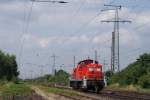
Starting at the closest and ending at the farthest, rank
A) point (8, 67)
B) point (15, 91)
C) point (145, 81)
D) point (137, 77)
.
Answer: point (15, 91)
point (145, 81)
point (137, 77)
point (8, 67)

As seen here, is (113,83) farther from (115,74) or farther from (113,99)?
(113,99)

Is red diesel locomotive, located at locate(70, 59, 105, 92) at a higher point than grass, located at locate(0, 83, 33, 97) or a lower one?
higher

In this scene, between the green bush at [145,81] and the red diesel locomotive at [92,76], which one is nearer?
the red diesel locomotive at [92,76]

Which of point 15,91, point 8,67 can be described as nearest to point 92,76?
point 15,91

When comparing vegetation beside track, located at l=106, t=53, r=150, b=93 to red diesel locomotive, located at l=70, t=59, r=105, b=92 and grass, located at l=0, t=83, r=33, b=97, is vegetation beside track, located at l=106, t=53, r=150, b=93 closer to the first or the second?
red diesel locomotive, located at l=70, t=59, r=105, b=92

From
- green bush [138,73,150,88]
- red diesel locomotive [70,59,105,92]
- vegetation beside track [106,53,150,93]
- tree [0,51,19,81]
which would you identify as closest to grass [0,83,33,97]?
red diesel locomotive [70,59,105,92]

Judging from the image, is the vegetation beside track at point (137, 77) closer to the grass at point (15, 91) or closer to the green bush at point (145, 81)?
the green bush at point (145, 81)

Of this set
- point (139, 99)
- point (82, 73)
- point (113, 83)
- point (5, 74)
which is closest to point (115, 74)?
point (113, 83)

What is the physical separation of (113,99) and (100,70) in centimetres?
1837

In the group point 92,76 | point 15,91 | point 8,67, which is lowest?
point 15,91

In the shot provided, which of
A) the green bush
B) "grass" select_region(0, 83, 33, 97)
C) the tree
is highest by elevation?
the tree

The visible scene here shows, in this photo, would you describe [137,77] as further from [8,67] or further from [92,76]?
[8,67]

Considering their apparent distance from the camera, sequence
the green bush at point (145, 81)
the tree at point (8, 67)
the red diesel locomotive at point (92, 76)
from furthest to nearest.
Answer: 1. the tree at point (8, 67)
2. the green bush at point (145, 81)
3. the red diesel locomotive at point (92, 76)

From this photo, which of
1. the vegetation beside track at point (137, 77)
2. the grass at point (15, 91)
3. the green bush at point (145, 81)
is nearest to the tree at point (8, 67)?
the vegetation beside track at point (137, 77)
